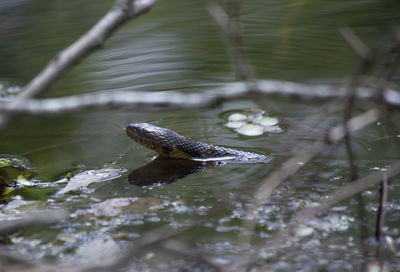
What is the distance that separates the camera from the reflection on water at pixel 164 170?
136 inches

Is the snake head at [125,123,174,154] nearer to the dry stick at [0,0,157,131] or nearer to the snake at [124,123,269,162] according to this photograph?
the snake at [124,123,269,162]

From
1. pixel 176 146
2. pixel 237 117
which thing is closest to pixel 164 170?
pixel 176 146

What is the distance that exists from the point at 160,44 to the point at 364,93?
5701 millimetres

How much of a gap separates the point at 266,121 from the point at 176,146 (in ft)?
2.84

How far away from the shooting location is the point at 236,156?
12.5 ft

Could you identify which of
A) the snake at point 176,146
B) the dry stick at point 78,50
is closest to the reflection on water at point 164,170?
the snake at point 176,146

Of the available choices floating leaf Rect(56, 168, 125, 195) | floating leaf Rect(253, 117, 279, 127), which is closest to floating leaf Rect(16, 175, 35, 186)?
floating leaf Rect(56, 168, 125, 195)

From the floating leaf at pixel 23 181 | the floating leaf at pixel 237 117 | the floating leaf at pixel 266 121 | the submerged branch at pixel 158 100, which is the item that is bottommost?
the floating leaf at pixel 23 181

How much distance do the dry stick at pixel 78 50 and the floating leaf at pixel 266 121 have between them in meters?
2.35

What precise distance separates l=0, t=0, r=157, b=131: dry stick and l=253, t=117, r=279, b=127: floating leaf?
7.70ft

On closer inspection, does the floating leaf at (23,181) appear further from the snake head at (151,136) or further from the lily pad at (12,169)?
the snake head at (151,136)

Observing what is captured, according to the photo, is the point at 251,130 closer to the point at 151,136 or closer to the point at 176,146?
the point at 176,146

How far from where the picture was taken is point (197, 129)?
4.36m

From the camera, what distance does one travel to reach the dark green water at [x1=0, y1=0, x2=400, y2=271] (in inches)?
97.2
